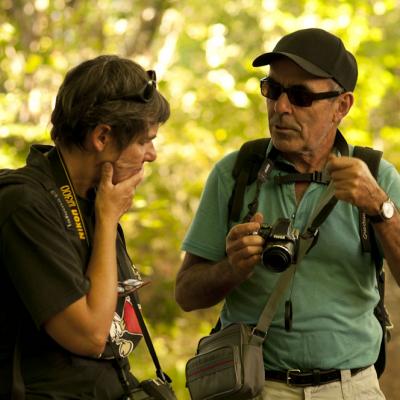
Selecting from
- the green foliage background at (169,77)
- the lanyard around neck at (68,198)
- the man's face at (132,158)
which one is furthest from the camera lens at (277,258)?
the green foliage background at (169,77)

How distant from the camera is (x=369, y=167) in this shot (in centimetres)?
352

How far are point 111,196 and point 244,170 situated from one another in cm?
90

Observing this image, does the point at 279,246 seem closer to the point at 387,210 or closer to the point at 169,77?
the point at 387,210

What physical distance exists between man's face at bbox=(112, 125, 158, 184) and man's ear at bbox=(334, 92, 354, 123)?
1063 mm

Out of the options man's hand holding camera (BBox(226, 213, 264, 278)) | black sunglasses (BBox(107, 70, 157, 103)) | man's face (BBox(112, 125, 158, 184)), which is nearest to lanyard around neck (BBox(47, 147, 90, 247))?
man's face (BBox(112, 125, 158, 184))

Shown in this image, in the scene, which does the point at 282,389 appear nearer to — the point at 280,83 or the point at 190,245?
the point at 190,245

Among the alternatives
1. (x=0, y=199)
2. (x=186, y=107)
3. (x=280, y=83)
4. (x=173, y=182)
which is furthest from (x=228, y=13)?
(x=0, y=199)

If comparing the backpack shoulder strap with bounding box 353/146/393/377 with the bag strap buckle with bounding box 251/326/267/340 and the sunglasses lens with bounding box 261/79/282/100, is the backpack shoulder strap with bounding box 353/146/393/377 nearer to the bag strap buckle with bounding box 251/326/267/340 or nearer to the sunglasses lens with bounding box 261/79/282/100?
the sunglasses lens with bounding box 261/79/282/100

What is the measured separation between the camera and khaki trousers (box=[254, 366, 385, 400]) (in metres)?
3.34

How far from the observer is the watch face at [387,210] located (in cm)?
328

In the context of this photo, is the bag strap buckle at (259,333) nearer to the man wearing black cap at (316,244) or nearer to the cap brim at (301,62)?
the man wearing black cap at (316,244)

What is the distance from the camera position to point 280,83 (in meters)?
3.61

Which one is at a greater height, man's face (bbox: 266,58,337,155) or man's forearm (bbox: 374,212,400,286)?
man's face (bbox: 266,58,337,155)

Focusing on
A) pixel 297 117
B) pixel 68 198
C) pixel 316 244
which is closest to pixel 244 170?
pixel 297 117
